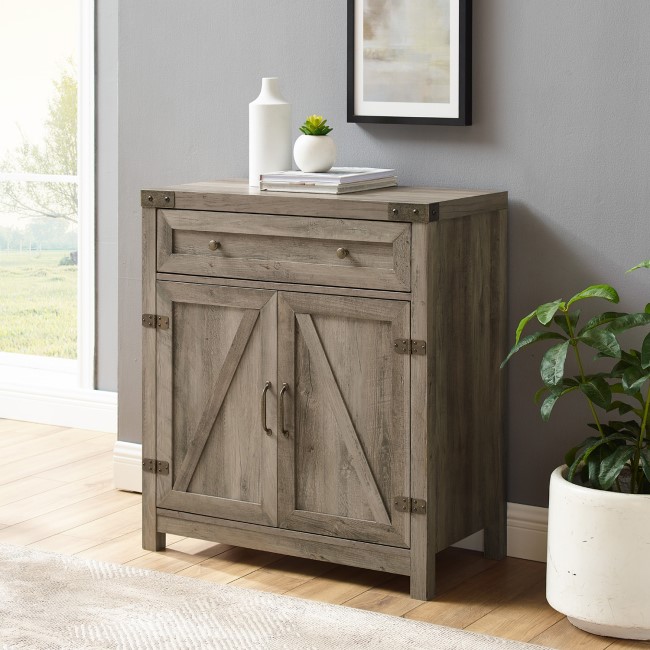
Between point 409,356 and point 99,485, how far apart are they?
1.40 meters

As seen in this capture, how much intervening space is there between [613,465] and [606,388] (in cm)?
17

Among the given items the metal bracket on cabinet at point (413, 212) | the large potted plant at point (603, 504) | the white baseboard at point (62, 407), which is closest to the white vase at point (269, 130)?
the metal bracket on cabinet at point (413, 212)

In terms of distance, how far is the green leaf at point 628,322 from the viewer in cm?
264

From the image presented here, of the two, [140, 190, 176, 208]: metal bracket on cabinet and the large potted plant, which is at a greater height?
[140, 190, 176, 208]: metal bracket on cabinet

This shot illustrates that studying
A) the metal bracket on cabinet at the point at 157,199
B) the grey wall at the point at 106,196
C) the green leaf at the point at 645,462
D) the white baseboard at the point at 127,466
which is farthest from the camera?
the grey wall at the point at 106,196

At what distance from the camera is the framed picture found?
10.1ft

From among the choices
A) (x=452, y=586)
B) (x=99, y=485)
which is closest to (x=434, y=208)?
(x=452, y=586)

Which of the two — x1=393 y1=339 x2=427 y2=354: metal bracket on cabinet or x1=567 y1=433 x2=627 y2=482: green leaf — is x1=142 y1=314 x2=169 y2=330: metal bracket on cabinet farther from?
x1=567 y1=433 x2=627 y2=482: green leaf

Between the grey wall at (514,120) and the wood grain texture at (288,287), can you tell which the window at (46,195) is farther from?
the wood grain texture at (288,287)

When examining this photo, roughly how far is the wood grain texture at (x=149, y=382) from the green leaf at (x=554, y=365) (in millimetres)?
1018

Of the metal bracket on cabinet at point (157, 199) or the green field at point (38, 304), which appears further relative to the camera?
the green field at point (38, 304)

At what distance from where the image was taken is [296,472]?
2979 millimetres

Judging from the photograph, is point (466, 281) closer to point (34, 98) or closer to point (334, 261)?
point (334, 261)

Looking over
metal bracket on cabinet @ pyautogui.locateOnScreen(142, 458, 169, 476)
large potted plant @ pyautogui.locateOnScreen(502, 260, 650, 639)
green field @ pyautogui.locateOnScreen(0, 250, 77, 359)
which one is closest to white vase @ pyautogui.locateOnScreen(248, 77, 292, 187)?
metal bracket on cabinet @ pyautogui.locateOnScreen(142, 458, 169, 476)
